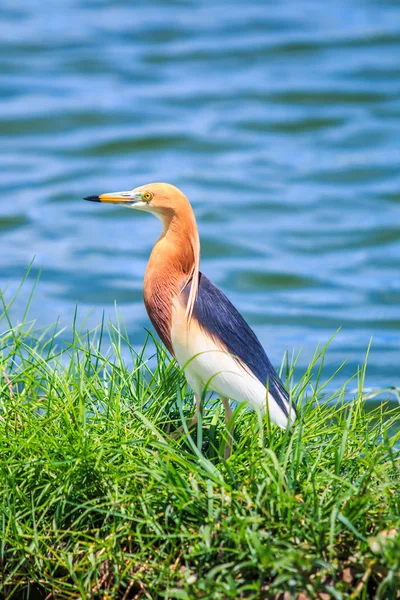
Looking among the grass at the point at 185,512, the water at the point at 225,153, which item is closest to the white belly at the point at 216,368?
the grass at the point at 185,512

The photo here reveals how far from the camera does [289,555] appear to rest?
2686mm

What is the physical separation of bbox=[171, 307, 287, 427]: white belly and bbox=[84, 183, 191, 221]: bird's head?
36cm

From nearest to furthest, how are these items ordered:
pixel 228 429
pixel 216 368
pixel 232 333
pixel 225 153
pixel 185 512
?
1. pixel 185 512
2. pixel 228 429
3. pixel 216 368
4. pixel 232 333
5. pixel 225 153

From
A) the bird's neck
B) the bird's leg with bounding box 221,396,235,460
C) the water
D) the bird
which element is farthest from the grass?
the water

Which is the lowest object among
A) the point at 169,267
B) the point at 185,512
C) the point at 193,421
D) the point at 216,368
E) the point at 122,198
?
the point at 185,512

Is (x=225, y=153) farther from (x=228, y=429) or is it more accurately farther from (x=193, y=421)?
(x=228, y=429)

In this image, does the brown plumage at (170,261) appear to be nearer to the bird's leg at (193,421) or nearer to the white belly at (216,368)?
the white belly at (216,368)

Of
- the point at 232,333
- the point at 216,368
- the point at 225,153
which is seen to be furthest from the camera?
the point at 225,153

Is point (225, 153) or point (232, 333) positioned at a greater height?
point (232, 333)

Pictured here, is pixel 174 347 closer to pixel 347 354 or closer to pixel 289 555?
pixel 289 555

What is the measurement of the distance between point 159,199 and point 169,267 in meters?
0.25

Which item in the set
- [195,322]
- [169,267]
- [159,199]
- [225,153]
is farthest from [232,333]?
[225,153]

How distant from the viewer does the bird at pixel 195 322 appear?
3309mm

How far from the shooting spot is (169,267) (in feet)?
11.3
